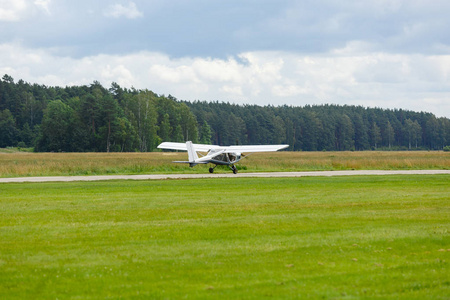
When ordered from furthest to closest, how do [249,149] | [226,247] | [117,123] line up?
[117,123]
[249,149]
[226,247]

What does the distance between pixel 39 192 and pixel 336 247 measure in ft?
57.0

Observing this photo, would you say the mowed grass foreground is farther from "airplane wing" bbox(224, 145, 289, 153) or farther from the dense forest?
the dense forest

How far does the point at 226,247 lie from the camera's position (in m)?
11.7

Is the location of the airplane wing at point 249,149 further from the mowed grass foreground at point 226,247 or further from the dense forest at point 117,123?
the dense forest at point 117,123

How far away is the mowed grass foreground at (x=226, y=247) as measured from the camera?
857 cm

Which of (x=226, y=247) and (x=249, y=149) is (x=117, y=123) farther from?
(x=226, y=247)

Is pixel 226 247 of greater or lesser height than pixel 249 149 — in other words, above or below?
below

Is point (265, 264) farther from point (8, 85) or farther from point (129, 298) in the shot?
point (8, 85)

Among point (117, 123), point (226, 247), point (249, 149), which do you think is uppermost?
point (117, 123)

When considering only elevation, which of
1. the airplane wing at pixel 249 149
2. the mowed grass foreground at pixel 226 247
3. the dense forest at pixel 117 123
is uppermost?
the dense forest at pixel 117 123

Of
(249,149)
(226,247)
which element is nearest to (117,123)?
(249,149)

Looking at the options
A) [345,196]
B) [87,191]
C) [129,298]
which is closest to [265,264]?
[129,298]

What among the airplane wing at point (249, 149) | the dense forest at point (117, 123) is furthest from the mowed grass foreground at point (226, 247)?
the dense forest at point (117, 123)

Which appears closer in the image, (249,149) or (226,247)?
(226,247)
